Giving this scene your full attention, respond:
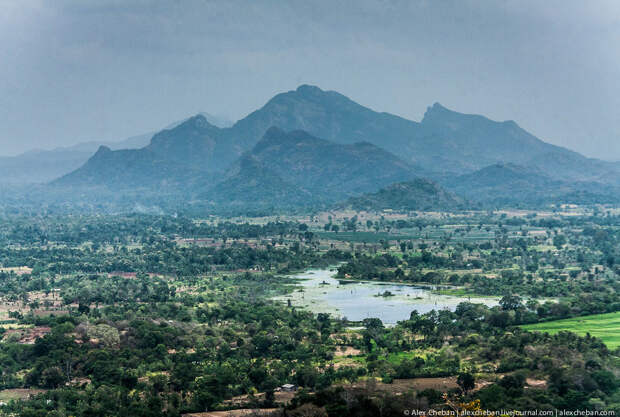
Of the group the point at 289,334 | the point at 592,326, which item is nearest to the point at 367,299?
the point at 289,334

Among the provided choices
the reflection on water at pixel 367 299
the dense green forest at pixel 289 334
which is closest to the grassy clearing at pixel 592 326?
the dense green forest at pixel 289 334

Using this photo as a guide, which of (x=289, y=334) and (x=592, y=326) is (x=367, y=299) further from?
(x=592, y=326)

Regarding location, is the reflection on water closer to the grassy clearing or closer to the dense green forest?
the dense green forest

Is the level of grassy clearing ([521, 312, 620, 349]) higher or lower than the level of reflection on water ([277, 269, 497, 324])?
higher

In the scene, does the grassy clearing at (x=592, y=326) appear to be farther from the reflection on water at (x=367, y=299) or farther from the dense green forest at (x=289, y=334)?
the reflection on water at (x=367, y=299)

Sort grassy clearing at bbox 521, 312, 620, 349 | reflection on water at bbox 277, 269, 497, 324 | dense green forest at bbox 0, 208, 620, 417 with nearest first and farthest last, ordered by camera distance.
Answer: dense green forest at bbox 0, 208, 620, 417 < grassy clearing at bbox 521, 312, 620, 349 < reflection on water at bbox 277, 269, 497, 324

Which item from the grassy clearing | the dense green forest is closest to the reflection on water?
the dense green forest

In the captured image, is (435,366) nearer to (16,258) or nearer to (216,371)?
(216,371)
